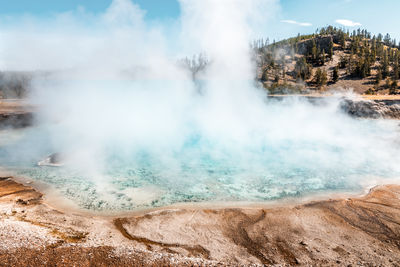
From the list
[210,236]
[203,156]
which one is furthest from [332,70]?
[210,236]

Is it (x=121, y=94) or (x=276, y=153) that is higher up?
(x=121, y=94)

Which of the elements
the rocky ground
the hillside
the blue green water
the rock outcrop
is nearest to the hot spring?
the blue green water

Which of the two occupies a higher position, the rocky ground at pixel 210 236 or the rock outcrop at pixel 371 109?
the rock outcrop at pixel 371 109

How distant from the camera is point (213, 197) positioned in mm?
7184

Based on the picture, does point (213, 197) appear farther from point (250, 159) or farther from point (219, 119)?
point (219, 119)

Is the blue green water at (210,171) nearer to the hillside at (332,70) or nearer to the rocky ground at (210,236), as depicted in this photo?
the rocky ground at (210,236)

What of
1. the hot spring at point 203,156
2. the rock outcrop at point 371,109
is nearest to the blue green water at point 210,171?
the hot spring at point 203,156

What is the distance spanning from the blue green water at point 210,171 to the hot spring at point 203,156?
3cm

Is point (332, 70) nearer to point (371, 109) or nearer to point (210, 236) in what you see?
point (371, 109)

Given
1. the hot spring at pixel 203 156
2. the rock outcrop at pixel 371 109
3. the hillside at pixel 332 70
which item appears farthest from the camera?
the hillside at pixel 332 70

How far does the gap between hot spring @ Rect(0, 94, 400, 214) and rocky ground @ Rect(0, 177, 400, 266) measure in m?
0.90

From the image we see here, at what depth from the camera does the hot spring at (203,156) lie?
25.0 ft

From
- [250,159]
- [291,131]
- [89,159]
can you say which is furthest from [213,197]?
[291,131]

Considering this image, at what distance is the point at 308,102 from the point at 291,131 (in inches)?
307
